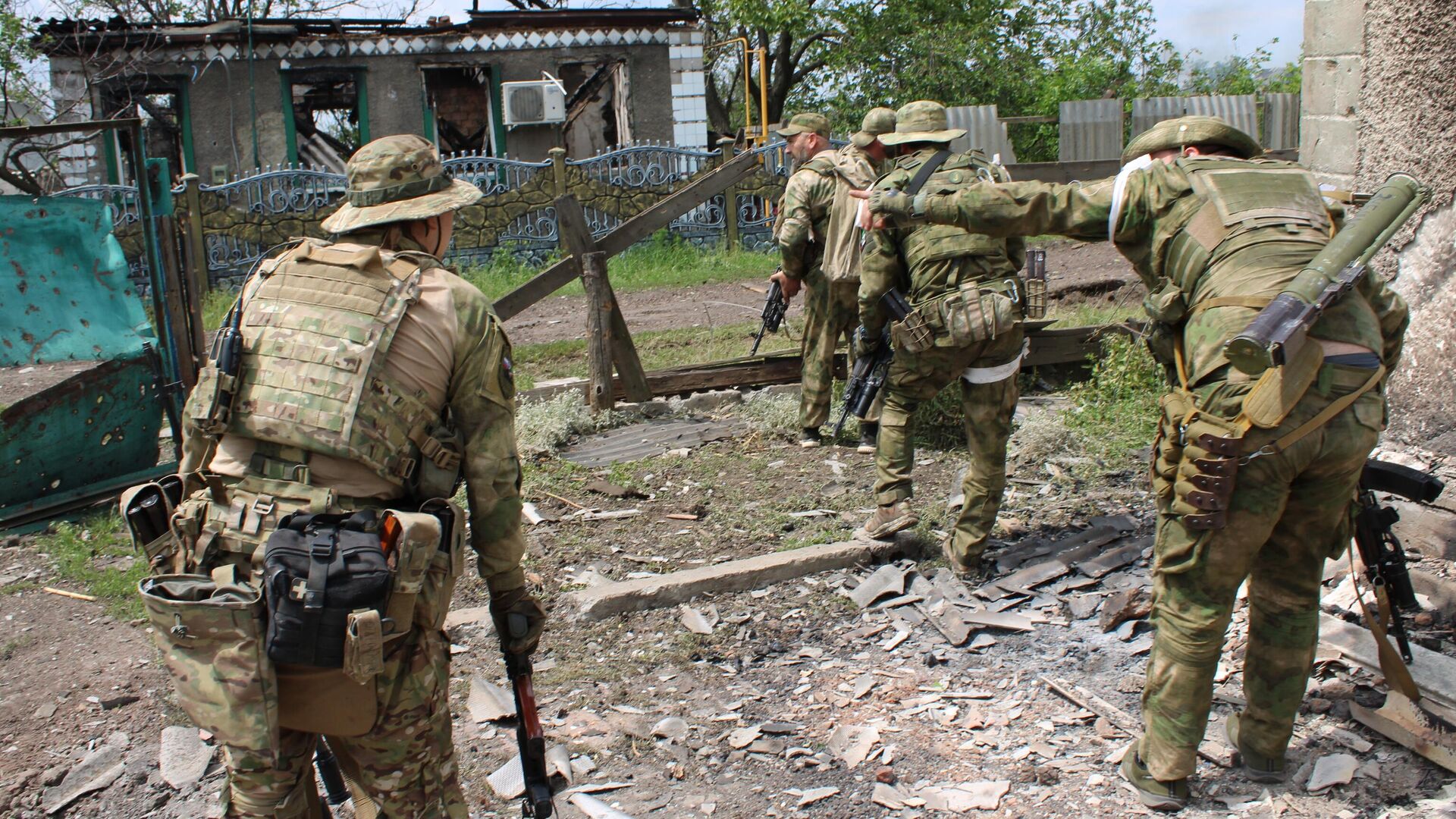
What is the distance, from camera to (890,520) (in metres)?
5.13

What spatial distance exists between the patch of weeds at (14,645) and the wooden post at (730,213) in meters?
11.8

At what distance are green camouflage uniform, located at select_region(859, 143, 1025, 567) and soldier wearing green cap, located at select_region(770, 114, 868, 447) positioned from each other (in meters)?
1.79

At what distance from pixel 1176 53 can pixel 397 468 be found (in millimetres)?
23977

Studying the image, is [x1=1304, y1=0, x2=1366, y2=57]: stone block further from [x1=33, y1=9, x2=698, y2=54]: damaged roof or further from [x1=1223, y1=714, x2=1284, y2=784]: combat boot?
[x1=33, y1=9, x2=698, y2=54]: damaged roof

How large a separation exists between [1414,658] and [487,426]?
309 cm

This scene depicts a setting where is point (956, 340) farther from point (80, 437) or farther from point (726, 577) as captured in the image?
point (80, 437)

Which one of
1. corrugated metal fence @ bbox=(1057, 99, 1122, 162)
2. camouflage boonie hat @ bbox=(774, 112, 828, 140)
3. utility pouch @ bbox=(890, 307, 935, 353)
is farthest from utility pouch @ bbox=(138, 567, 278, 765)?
corrugated metal fence @ bbox=(1057, 99, 1122, 162)

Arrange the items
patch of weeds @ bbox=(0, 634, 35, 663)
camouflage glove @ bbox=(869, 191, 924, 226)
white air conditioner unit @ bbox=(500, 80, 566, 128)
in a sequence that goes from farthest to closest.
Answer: white air conditioner unit @ bbox=(500, 80, 566, 128)
patch of weeds @ bbox=(0, 634, 35, 663)
camouflage glove @ bbox=(869, 191, 924, 226)

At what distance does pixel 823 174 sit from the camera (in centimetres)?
693

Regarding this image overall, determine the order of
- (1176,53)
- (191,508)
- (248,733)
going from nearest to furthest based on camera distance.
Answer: (248,733)
(191,508)
(1176,53)

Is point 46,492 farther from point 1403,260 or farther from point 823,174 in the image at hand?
point 1403,260

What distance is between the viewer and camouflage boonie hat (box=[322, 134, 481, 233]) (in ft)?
8.86

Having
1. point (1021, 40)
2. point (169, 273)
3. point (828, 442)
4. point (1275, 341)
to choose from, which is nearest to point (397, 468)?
point (1275, 341)

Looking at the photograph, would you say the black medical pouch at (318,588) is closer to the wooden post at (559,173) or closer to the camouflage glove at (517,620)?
the camouflage glove at (517,620)
